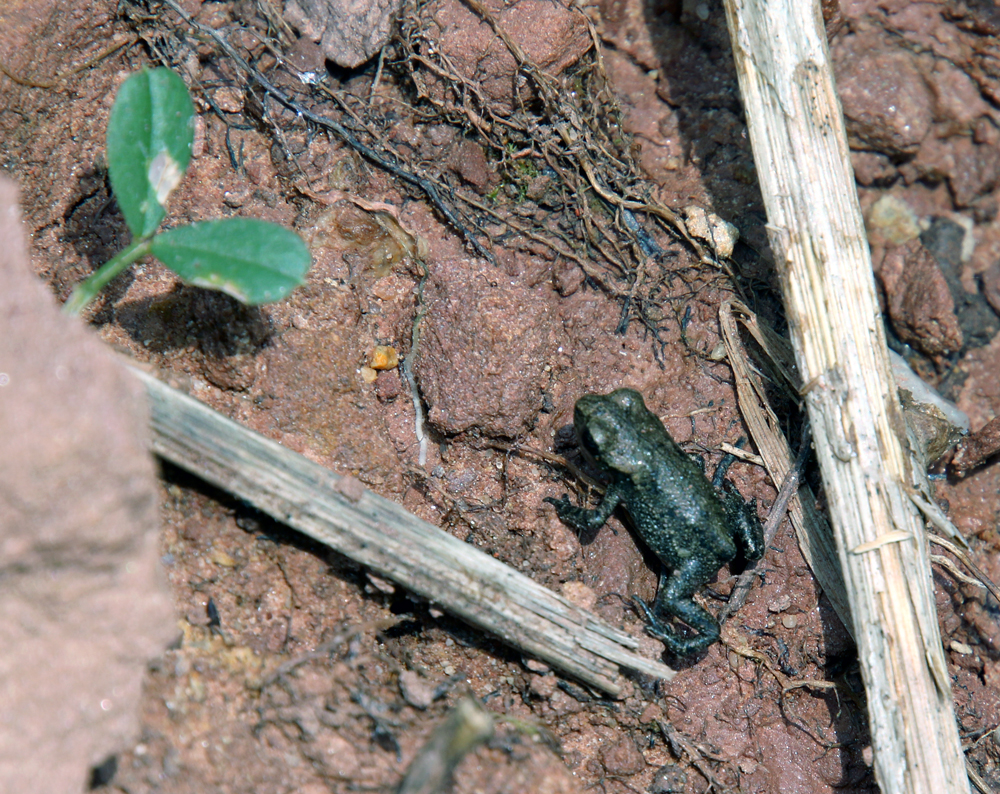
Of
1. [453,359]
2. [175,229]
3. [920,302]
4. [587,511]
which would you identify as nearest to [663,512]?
[587,511]

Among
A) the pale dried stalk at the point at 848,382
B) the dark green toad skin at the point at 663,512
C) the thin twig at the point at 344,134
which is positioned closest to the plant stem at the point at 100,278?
the thin twig at the point at 344,134

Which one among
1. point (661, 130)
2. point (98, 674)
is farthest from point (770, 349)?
point (98, 674)

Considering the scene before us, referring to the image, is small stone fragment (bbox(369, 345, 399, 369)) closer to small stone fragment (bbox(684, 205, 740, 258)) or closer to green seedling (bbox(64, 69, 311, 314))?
green seedling (bbox(64, 69, 311, 314))

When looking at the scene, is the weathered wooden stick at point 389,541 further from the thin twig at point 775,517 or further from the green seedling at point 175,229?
the thin twig at point 775,517

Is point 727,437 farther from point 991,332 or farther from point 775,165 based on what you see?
point 991,332

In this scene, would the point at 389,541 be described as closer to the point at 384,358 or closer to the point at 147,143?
the point at 384,358
